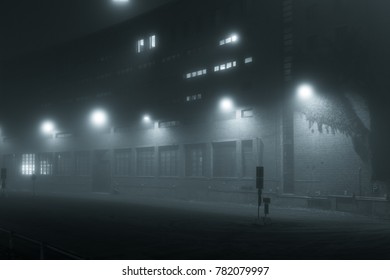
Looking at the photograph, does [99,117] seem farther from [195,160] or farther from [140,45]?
[195,160]

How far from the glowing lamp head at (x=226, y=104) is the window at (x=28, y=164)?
31873 mm

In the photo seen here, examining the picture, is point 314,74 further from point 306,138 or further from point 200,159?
point 200,159

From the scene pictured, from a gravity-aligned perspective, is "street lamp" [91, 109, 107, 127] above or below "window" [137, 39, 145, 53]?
below

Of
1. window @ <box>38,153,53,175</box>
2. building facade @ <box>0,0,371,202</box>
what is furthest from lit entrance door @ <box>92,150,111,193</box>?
window @ <box>38,153,53,175</box>

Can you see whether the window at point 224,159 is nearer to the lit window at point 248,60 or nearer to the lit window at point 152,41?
the lit window at point 248,60

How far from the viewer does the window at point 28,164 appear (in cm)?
5986

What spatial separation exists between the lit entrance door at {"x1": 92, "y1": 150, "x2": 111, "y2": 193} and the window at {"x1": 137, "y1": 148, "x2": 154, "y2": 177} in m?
5.11

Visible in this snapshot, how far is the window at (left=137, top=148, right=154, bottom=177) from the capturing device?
44.3 m

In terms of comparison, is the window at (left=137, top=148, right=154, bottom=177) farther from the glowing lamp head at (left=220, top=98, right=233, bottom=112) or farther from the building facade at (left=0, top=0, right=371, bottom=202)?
the glowing lamp head at (left=220, top=98, right=233, bottom=112)

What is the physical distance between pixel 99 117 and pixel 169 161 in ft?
35.3

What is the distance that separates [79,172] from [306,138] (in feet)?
95.2

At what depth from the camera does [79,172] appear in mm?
52625

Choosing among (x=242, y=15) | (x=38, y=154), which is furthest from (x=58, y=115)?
(x=242, y=15)

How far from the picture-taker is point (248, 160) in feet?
118
